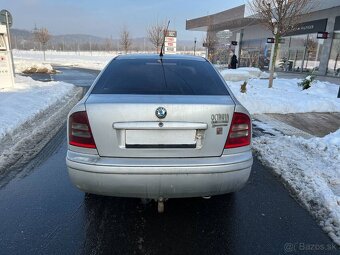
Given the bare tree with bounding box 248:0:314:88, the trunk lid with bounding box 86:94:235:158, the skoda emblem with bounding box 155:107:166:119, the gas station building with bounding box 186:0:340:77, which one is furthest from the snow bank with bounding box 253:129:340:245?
the gas station building with bounding box 186:0:340:77

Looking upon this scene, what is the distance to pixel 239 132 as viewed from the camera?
111 inches

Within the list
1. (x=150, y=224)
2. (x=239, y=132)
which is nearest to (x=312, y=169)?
(x=239, y=132)

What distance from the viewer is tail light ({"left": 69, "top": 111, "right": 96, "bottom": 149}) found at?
2678mm

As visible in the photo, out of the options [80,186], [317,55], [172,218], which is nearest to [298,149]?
[172,218]

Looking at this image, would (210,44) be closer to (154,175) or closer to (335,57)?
(335,57)

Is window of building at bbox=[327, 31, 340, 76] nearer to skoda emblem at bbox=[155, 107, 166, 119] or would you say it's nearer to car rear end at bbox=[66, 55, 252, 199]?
car rear end at bbox=[66, 55, 252, 199]

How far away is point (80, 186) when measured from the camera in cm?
274

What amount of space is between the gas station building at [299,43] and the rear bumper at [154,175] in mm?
15050

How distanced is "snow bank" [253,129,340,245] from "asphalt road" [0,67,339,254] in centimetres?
15

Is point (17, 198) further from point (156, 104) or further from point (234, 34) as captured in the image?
point (234, 34)

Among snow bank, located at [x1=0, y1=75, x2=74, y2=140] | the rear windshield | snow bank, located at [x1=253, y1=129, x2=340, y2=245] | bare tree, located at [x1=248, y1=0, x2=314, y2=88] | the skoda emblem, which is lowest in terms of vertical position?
snow bank, located at [x1=0, y1=75, x2=74, y2=140]

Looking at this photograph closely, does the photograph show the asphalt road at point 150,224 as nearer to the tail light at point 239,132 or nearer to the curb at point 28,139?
the curb at point 28,139

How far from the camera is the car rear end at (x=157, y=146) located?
258 cm

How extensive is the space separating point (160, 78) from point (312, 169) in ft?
8.62
